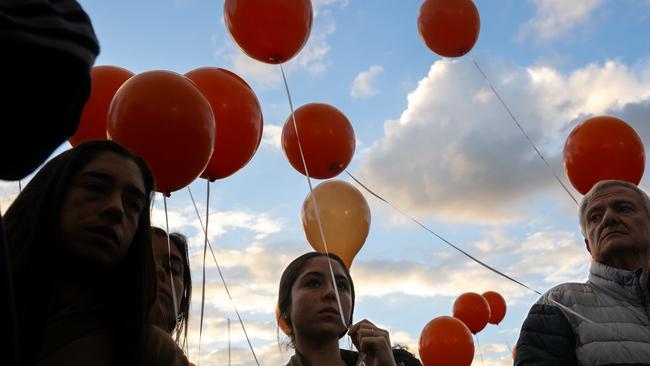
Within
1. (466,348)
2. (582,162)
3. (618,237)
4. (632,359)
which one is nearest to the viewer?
(632,359)

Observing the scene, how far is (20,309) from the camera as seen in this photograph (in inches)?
46.2

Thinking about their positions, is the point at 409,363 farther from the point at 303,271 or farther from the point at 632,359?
the point at 632,359

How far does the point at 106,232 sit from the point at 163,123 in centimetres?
118

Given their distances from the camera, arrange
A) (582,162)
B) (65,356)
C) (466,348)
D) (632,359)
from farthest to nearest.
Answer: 1. (466,348)
2. (582,162)
3. (632,359)
4. (65,356)

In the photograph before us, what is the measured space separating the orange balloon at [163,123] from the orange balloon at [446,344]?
387cm

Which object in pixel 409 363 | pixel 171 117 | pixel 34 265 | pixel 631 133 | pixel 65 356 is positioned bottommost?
pixel 65 356

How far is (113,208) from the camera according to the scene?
53.8 inches

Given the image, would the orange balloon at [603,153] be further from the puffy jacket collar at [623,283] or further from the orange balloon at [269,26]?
the orange balloon at [269,26]

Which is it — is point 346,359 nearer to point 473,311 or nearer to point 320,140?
point 320,140

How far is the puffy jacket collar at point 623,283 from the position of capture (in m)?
2.09

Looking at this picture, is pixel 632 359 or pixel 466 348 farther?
pixel 466 348

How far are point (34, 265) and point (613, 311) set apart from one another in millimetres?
1937

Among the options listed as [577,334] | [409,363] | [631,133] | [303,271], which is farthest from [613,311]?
[631,133]

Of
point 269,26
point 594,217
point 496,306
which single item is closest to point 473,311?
point 496,306
